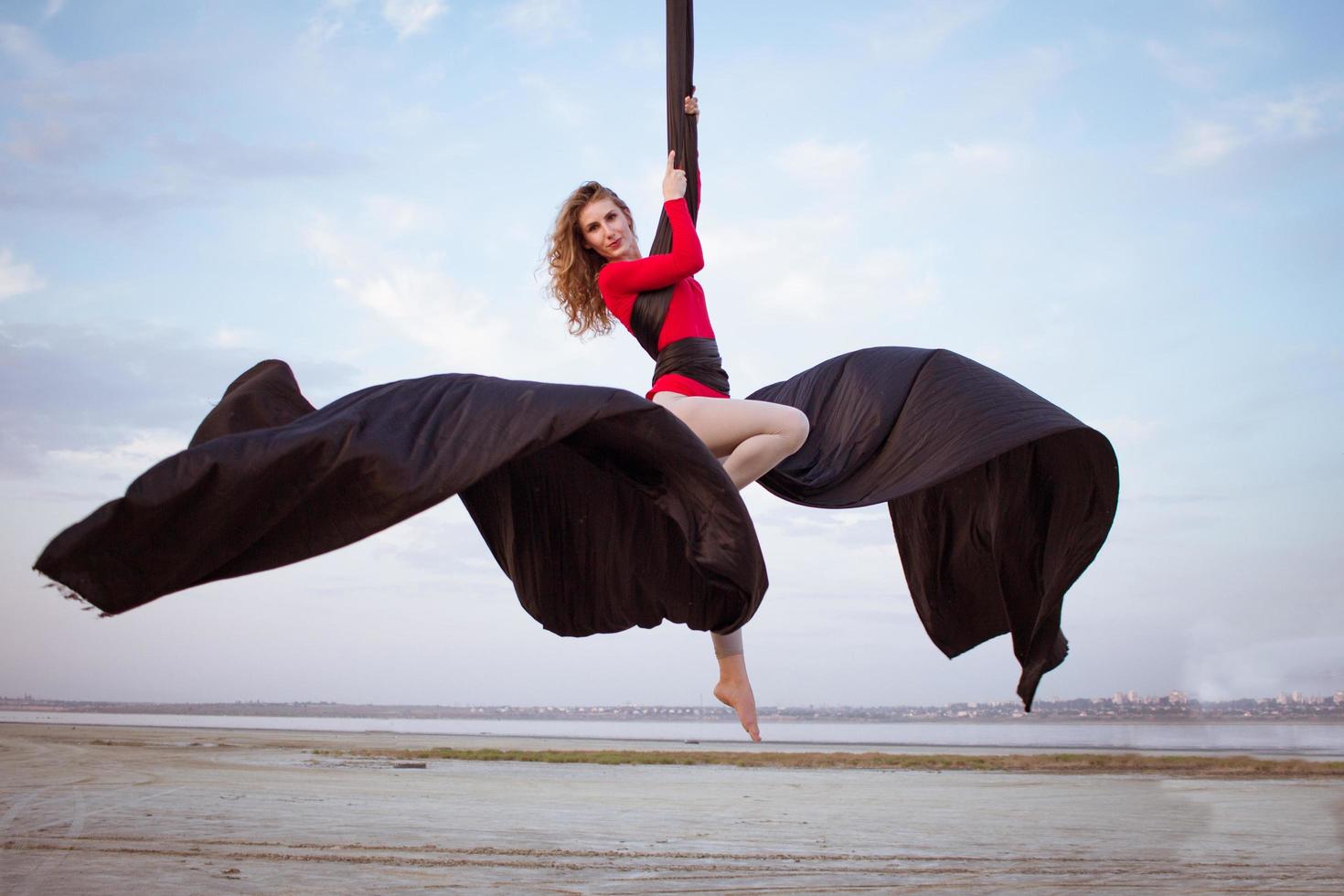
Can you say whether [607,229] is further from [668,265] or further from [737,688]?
[737,688]

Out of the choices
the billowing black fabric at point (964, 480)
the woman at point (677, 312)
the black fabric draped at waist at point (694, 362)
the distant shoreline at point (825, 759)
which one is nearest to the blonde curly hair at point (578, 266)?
the woman at point (677, 312)

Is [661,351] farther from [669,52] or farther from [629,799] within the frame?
[629,799]

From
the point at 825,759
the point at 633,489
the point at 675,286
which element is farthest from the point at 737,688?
the point at 825,759

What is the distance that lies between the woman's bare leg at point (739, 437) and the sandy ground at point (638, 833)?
8.25 metres

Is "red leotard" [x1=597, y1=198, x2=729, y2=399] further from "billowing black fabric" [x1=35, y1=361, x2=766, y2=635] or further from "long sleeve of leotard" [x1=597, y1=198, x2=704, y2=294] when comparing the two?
"billowing black fabric" [x1=35, y1=361, x2=766, y2=635]

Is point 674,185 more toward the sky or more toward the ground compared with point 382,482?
more toward the sky

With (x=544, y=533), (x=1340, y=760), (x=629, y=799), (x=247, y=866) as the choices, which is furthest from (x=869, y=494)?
(x=1340, y=760)

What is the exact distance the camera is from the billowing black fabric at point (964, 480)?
3309 millimetres

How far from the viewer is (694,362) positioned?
3500 mm

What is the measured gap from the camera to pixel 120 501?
6.99ft

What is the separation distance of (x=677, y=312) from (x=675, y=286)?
0.11 meters

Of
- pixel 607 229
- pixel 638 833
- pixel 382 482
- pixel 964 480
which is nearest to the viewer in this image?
pixel 382 482

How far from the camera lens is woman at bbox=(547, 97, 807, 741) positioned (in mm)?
3314

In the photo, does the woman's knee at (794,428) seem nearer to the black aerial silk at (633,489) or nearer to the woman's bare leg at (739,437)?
the woman's bare leg at (739,437)
